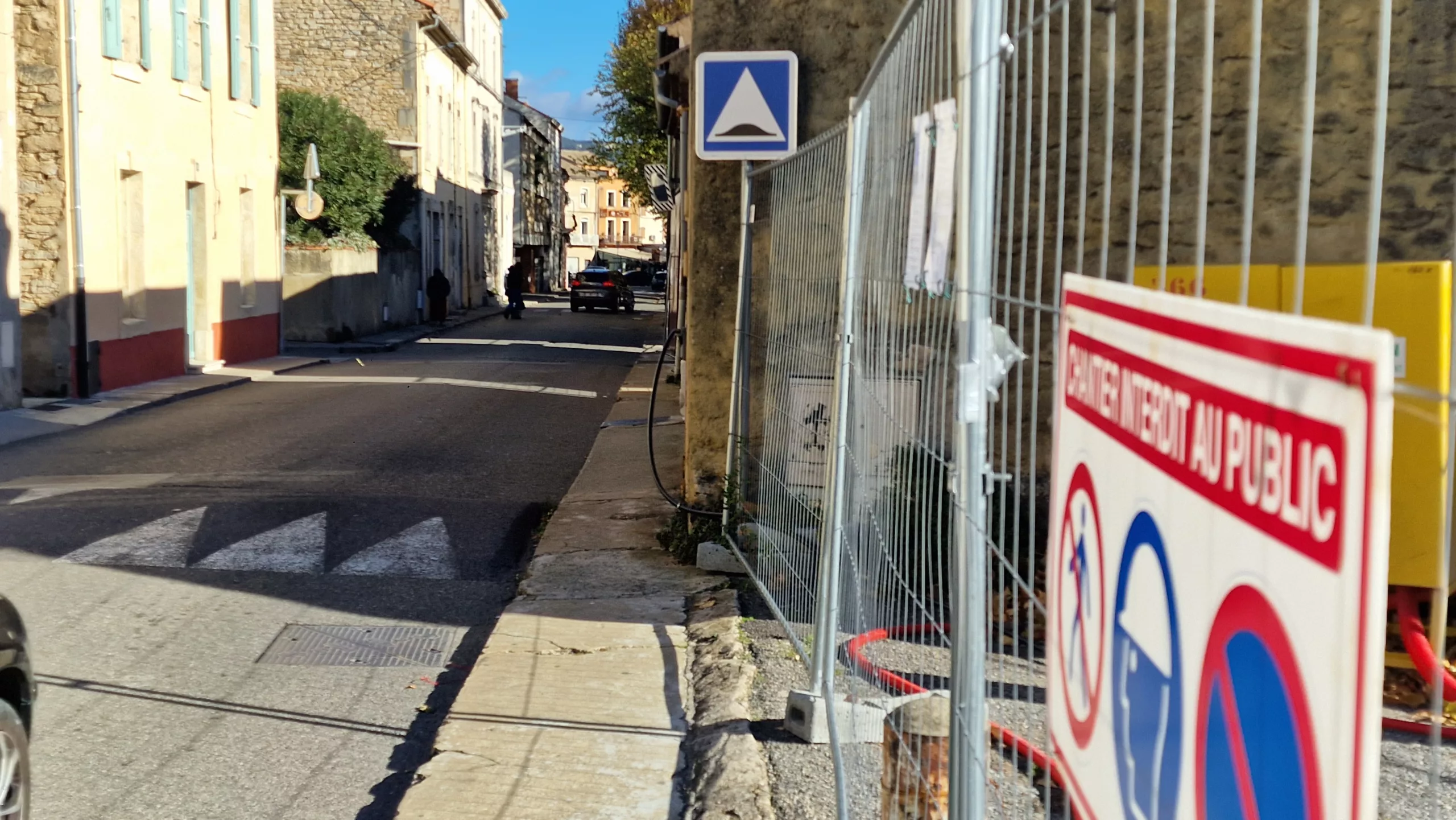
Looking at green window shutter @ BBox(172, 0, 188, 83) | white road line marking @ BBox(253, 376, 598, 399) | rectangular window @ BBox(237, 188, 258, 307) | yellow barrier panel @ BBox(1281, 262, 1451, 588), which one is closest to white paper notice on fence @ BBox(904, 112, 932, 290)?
yellow barrier panel @ BBox(1281, 262, 1451, 588)

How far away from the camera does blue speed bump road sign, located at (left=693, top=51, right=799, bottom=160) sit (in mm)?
6832

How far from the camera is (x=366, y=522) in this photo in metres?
8.77

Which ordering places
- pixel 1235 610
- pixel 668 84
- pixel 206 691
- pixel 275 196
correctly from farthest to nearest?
pixel 275 196 → pixel 668 84 → pixel 206 691 → pixel 1235 610

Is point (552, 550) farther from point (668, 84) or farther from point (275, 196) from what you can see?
point (275, 196)

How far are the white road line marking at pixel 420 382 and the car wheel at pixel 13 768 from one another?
46.3ft

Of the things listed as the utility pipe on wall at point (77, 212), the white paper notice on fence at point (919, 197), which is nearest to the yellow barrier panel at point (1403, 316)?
the white paper notice on fence at point (919, 197)

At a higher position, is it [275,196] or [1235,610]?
[275,196]

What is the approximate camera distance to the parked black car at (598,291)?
1916 inches

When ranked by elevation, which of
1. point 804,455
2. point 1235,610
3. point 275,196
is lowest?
point 804,455

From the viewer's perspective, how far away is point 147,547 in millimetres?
7762

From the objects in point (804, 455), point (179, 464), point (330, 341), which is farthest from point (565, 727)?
point (330, 341)

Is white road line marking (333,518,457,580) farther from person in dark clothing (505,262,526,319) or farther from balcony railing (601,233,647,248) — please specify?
balcony railing (601,233,647,248)

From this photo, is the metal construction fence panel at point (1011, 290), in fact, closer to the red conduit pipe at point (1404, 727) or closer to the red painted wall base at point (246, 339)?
the red conduit pipe at point (1404, 727)

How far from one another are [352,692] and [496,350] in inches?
849
